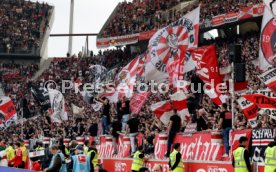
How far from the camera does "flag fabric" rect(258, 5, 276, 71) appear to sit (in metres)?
15.9

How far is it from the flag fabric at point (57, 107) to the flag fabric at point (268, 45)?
19556 millimetres

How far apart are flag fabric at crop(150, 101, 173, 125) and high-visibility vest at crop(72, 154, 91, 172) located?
294cm

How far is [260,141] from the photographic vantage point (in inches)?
610

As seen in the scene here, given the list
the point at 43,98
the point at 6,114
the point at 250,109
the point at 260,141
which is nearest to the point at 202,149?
the point at 250,109

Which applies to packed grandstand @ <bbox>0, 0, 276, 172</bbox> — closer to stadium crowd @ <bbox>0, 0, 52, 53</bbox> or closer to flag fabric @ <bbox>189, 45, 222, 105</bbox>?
flag fabric @ <bbox>189, 45, 222, 105</bbox>

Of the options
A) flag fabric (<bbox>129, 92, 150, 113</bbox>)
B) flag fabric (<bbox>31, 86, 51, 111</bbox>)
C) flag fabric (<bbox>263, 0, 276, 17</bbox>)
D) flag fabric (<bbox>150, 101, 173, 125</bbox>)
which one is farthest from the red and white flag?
flag fabric (<bbox>31, 86, 51, 111</bbox>)

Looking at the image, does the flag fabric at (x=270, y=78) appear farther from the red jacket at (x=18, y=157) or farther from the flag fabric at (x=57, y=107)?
the flag fabric at (x=57, y=107)

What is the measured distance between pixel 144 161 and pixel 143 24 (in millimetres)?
33603

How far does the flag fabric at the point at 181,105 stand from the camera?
2006cm

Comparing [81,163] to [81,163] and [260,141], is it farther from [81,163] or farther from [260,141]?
[260,141]

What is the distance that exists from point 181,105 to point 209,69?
178cm

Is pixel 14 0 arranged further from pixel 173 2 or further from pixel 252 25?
pixel 252 25

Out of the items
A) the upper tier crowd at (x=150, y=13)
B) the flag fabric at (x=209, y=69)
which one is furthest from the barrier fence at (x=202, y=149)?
the upper tier crowd at (x=150, y=13)

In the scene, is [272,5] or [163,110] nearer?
[272,5]
